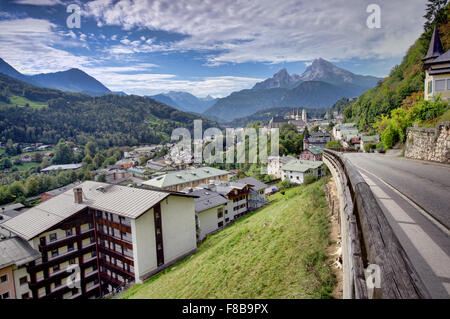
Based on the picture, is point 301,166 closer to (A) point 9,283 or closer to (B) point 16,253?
(B) point 16,253

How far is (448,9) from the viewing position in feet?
103

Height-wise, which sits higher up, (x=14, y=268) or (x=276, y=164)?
(x=276, y=164)

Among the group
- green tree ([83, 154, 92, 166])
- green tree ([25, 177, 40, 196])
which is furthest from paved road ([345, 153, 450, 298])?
green tree ([83, 154, 92, 166])

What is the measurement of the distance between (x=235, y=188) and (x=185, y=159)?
6838 cm

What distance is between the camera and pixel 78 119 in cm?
14438

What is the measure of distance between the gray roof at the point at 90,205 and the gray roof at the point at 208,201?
7.49 m

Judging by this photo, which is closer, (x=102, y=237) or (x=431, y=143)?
(x=431, y=143)

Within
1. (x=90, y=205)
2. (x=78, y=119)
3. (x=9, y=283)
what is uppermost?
(x=78, y=119)

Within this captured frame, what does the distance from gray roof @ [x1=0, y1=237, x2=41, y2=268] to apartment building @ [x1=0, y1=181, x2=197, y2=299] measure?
1.24ft

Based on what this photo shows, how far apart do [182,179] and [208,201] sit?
78.8ft

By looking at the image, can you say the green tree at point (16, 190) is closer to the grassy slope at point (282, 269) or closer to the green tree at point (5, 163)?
the green tree at point (5, 163)

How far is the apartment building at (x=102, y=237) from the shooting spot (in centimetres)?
1888

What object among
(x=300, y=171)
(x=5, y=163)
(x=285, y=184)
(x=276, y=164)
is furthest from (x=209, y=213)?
(x=5, y=163)
